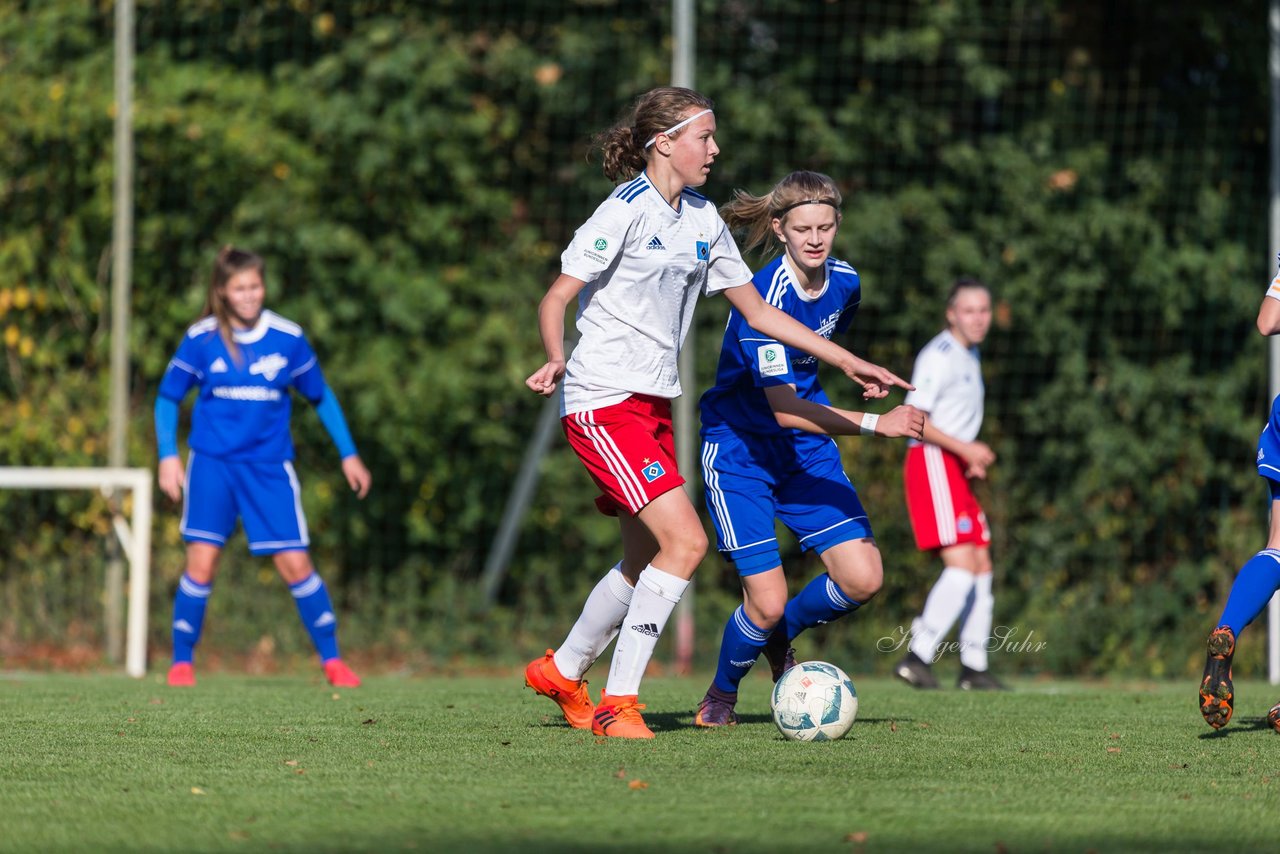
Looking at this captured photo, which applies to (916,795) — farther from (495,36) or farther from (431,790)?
(495,36)

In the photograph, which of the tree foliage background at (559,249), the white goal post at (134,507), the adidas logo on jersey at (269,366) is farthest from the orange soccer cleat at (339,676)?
the tree foliage background at (559,249)

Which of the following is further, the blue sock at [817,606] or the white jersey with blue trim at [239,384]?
the white jersey with blue trim at [239,384]

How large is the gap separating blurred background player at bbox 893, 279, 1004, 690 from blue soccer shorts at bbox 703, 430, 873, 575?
2.31 m

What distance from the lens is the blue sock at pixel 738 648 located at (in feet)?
17.8

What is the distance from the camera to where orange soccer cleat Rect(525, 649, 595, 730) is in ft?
17.1

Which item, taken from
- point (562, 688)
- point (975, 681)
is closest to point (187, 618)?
point (562, 688)

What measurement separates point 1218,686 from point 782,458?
1585 millimetres

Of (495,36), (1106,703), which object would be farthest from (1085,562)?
(495,36)

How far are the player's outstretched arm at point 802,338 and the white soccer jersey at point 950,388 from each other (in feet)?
8.85

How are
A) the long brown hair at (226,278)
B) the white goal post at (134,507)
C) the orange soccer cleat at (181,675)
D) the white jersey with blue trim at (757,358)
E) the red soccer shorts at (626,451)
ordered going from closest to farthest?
1. the red soccer shorts at (626,451)
2. the white jersey with blue trim at (757,358)
3. the long brown hair at (226,278)
4. the orange soccer cleat at (181,675)
5. the white goal post at (134,507)

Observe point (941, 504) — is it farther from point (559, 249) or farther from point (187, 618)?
point (559, 249)

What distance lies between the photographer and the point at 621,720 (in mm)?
4969

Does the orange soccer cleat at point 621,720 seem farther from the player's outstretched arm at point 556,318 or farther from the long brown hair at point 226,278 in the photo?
the long brown hair at point 226,278

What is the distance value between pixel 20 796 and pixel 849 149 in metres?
7.84
